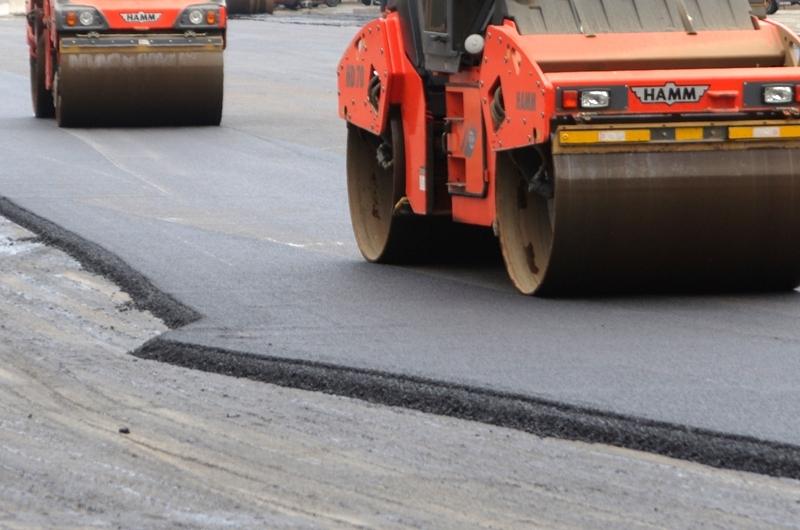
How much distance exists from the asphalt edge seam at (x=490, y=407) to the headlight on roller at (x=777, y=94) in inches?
93.2

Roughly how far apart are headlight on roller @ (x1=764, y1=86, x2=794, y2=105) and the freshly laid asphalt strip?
0.92 m

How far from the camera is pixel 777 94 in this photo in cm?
827

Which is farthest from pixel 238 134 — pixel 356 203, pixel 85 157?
pixel 356 203

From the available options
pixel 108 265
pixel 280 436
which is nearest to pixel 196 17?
pixel 108 265

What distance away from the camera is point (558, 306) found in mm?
8477

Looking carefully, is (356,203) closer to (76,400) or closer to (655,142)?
(655,142)

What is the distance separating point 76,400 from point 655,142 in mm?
2883

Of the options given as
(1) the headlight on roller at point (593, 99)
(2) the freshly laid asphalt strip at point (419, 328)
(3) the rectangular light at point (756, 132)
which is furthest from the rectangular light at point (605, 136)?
(2) the freshly laid asphalt strip at point (419, 328)

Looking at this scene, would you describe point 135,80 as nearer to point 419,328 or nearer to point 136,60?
point 136,60

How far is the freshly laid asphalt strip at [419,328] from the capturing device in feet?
20.7

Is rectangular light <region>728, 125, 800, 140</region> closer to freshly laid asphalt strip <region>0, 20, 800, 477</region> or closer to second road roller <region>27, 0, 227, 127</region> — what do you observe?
freshly laid asphalt strip <region>0, 20, 800, 477</region>

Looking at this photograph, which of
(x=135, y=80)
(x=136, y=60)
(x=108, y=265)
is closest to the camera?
(x=108, y=265)

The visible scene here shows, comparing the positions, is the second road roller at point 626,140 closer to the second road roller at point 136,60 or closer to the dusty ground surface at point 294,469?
the dusty ground surface at point 294,469

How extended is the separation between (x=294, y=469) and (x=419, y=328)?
2421 millimetres
